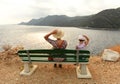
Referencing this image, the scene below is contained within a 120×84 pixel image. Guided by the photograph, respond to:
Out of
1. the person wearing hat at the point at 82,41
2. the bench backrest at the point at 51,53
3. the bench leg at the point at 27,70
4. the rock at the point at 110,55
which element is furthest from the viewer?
the rock at the point at 110,55

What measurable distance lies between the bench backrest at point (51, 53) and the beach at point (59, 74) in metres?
0.74

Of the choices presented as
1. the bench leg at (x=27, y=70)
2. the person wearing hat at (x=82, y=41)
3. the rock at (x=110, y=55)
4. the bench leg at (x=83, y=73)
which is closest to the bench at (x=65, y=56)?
the bench leg at (x=83, y=73)

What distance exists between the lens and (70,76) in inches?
353

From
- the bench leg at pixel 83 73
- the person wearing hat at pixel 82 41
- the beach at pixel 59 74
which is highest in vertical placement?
the person wearing hat at pixel 82 41

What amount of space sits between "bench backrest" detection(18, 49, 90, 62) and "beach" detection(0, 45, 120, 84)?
2.43 feet

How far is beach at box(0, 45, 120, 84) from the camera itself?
851 cm

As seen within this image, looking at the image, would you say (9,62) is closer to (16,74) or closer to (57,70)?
(16,74)

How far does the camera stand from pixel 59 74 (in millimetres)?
9172

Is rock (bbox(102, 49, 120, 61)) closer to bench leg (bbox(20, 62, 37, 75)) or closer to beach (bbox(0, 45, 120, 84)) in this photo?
beach (bbox(0, 45, 120, 84))

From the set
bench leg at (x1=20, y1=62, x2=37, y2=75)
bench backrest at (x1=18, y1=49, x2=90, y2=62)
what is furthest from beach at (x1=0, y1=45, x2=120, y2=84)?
bench backrest at (x1=18, y1=49, x2=90, y2=62)

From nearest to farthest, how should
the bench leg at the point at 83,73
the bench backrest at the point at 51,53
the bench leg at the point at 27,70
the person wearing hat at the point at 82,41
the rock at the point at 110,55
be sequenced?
the bench backrest at the point at 51,53 → the bench leg at the point at 83,73 → the bench leg at the point at 27,70 → the person wearing hat at the point at 82,41 → the rock at the point at 110,55

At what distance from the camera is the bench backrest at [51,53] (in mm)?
8383

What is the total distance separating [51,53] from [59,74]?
109 centimetres

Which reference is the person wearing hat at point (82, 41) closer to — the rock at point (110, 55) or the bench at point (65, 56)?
the bench at point (65, 56)
